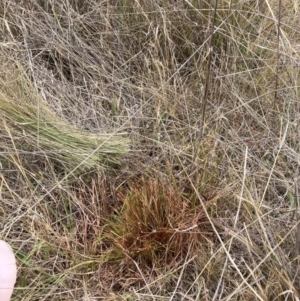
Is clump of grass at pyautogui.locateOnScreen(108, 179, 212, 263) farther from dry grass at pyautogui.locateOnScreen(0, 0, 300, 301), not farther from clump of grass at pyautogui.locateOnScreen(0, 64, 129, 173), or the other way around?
clump of grass at pyautogui.locateOnScreen(0, 64, 129, 173)

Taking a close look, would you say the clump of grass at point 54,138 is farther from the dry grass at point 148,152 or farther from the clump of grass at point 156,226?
the clump of grass at point 156,226

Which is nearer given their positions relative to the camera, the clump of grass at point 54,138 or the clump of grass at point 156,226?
the clump of grass at point 156,226

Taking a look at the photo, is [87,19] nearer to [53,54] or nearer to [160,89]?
[53,54]

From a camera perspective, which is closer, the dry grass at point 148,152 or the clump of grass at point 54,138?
the dry grass at point 148,152

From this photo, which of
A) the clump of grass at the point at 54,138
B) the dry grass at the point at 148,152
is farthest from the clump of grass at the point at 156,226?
the clump of grass at the point at 54,138

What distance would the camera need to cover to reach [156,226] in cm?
100

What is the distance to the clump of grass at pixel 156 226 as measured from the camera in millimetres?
978

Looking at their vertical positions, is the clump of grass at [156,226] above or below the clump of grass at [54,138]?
below

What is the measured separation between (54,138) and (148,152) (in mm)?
217

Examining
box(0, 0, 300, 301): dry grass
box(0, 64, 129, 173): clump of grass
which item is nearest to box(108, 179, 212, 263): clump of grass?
box(0, 0, 300, 301): dry grass

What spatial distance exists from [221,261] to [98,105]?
518mm

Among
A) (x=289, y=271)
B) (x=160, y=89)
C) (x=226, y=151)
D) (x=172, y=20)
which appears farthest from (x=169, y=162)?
(x=172, y=20)

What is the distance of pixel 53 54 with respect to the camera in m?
1.35

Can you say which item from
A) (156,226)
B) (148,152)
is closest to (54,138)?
(148,152)
